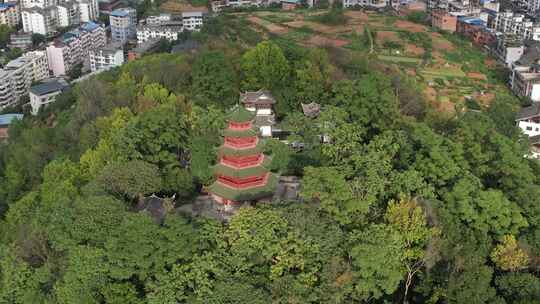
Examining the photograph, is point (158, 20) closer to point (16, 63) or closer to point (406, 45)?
point (16, 63)

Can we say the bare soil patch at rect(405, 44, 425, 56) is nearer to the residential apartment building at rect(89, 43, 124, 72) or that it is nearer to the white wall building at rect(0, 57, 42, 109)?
the residential apartment building at rect(89, 43, 124, 72)

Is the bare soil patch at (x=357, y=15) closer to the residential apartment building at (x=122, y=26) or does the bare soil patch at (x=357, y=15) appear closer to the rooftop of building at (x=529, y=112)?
the residential apartment building at (x=122, y=26)

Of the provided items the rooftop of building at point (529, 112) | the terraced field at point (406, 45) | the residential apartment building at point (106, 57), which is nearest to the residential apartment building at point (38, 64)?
the residential apartment building at point (106, 57)

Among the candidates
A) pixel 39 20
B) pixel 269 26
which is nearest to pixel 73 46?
pixel 39 20

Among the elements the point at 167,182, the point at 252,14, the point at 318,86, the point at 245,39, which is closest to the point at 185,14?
the point at 252,14

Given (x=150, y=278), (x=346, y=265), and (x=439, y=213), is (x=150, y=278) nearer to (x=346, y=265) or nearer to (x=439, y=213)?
(x=346, y=265)

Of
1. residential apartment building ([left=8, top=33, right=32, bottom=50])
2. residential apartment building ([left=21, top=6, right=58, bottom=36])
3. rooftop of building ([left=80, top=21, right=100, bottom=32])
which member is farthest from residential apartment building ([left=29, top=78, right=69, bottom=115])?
residential apartment building ([left=21, top=6, right=58, bottom=36])
